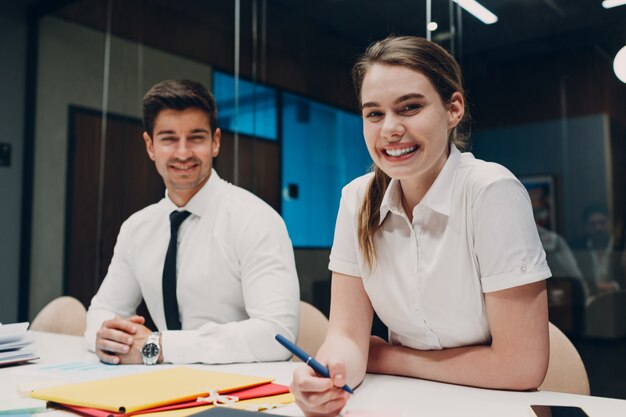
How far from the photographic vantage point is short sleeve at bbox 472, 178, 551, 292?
1186 millimetres

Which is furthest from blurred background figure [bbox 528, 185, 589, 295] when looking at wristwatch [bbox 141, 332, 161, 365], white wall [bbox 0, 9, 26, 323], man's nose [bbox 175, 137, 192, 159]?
white wall [bbox 0, 9, 26, 323]

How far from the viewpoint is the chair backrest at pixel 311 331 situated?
183 centimetres

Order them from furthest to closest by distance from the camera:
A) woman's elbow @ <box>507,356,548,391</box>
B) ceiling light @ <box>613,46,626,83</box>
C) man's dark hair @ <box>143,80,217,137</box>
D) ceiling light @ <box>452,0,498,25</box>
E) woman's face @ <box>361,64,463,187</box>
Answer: ceiling light @ <box>452,0,498,25</box>, ceiling light @ <box>613,46,626,83</box>, man's dark hair @ <box>143,80,217,137</box>, woman's face @ <box>361,64,463,187</box>, woman's elbow @ <box>507,356,548,391</box>

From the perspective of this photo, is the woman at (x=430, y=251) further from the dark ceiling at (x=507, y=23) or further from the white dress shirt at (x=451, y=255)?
the dark ceiling at (x=507, y=23)

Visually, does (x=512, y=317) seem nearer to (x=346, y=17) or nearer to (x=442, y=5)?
(x=442, y=5)

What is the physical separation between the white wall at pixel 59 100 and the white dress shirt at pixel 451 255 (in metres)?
2.80

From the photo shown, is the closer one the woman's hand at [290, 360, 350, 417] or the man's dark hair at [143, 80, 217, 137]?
the woman's hand at [290, 360, 350, 417]

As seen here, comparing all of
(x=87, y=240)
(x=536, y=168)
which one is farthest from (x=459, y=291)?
(x=87, y=240)

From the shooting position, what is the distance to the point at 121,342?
57.9 inches

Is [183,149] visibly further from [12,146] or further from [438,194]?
[12,146]

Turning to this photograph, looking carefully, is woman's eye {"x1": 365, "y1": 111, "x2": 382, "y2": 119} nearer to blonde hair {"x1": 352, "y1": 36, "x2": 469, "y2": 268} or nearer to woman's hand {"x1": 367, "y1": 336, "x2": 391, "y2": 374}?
blonde hair {"x1": 352, "y1": 36, "x2": 469, "y2": 268}

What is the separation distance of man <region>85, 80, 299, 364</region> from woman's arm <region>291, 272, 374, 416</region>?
0.91 ft

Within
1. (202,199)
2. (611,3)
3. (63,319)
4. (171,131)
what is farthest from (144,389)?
(611,3)

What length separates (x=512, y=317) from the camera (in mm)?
1188
